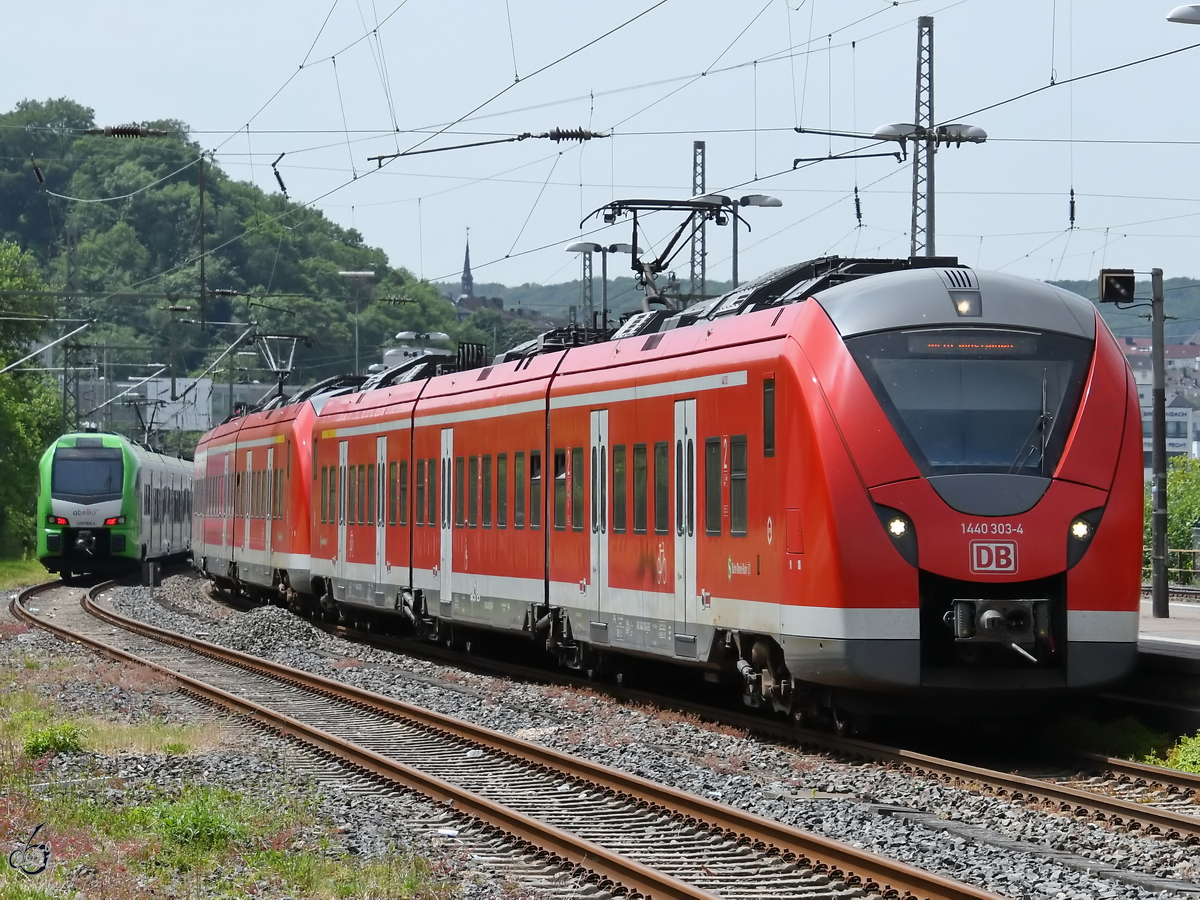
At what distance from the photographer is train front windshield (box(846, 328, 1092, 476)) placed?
13.3m

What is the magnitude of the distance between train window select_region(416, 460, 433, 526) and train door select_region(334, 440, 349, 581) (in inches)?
162

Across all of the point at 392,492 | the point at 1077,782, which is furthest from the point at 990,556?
the point at 392,492

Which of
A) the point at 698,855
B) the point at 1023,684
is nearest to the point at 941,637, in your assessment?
the point at 1023,684

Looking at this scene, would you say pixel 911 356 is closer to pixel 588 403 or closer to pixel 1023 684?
pixel 1023 684

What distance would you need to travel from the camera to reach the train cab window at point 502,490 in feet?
69.8

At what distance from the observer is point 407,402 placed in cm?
2598

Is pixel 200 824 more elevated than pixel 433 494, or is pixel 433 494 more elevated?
pixel 433 494

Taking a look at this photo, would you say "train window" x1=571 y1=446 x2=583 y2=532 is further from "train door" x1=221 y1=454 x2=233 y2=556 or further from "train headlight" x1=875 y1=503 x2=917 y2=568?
"train door" x1=221 y1=454 x2=233 y2=556

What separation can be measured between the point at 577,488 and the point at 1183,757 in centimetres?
742

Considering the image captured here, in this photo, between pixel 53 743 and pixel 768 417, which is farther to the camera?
pixel 53 743

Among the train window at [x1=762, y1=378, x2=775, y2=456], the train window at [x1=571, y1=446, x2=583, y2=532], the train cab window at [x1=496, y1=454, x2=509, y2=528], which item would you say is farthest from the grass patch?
the train window at [x1=762, y1=378, x2=775, y2=456]

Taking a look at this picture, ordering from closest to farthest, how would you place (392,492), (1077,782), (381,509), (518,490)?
(1077,782) < (518,490) < (392,492) < (381,509)

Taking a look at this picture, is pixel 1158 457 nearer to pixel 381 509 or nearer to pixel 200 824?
pixel 381 509

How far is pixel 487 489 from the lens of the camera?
72.2ft
